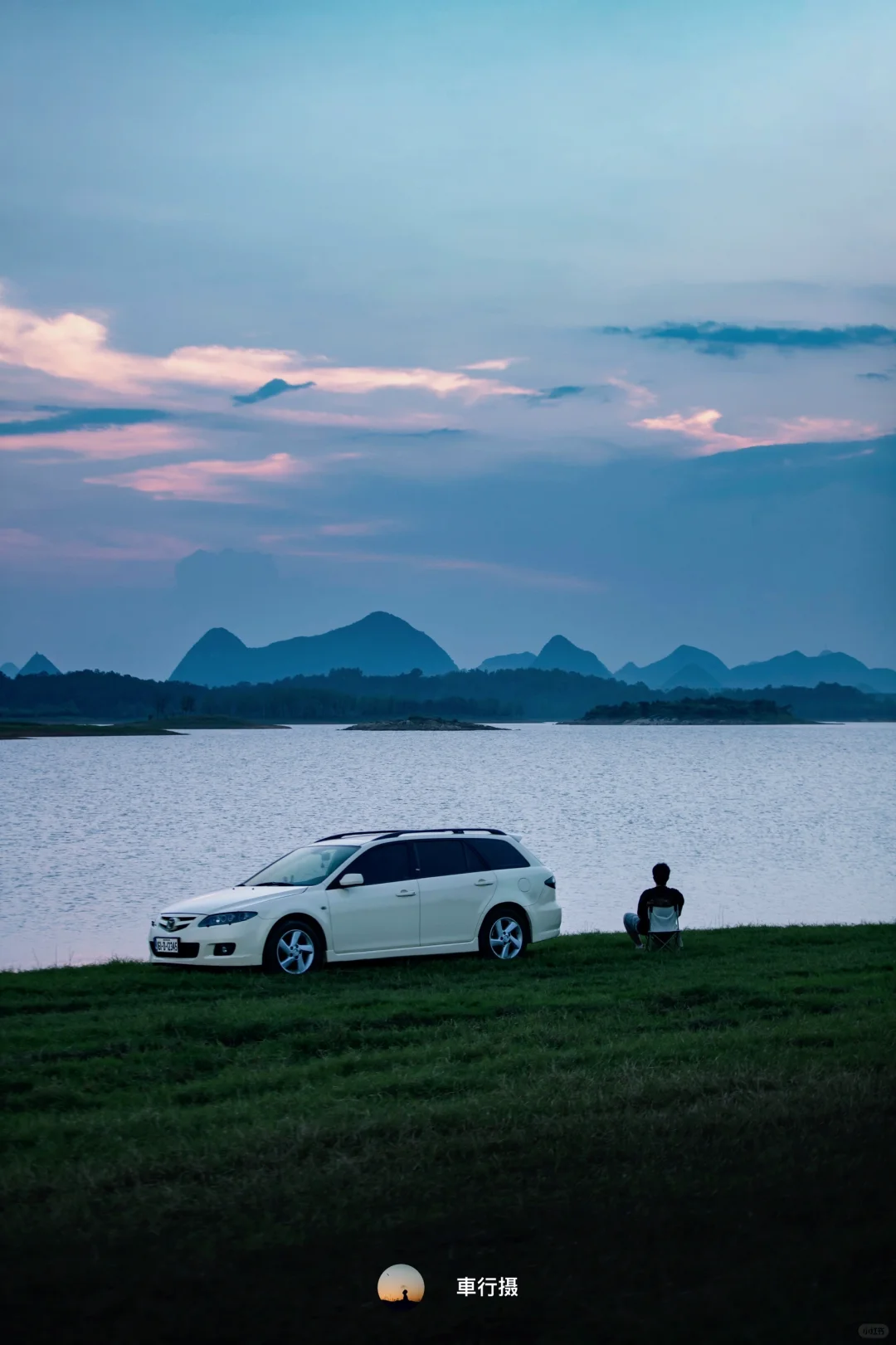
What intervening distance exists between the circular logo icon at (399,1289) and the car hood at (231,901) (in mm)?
11564

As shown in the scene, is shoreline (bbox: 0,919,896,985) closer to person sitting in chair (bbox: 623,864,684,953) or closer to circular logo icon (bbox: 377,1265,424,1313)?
person sitting in chair (bbox: 623,864,684,953)

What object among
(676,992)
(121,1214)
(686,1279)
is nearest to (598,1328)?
(686,1279)

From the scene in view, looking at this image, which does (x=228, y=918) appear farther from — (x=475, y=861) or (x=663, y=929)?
(x=663, y=929)

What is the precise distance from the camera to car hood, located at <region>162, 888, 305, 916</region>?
17.3m

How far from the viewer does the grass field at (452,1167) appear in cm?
579

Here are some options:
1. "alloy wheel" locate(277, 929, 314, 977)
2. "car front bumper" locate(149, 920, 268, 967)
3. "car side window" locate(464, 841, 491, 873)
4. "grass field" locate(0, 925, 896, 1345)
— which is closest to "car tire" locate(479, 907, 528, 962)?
"car side window" locate(464, 841, 491, 873)

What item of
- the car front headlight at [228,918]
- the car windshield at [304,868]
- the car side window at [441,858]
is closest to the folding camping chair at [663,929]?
the car side window at [441,858]

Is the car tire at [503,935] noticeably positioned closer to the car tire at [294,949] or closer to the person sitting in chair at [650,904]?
the person sitting in chair at [650,904]

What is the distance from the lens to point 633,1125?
893 centimetres

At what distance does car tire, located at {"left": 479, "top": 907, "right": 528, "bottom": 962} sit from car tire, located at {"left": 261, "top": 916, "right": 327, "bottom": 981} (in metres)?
2.37

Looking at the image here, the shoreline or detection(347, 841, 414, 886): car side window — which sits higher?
detection(347, 841, 414, 886): car side window

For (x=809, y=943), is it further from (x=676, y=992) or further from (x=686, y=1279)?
(x=686, y=1279)

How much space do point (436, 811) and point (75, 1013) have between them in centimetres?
5445

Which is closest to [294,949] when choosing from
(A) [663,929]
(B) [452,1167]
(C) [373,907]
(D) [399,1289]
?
(C) [373,907]
